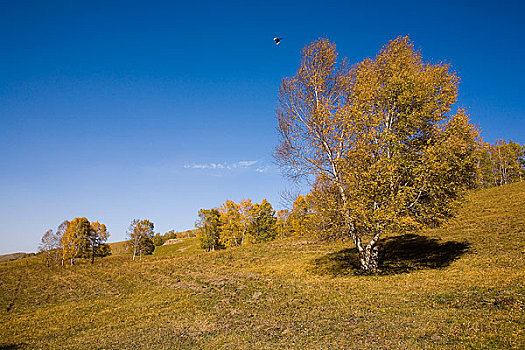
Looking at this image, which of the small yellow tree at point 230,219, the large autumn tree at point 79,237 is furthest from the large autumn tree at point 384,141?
the large autumn tree at point 79,237

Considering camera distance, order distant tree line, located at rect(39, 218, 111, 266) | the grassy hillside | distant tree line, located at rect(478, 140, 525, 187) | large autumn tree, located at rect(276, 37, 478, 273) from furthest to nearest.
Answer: distant tree line, located at rect(478, 140, 525, 187), distant tree line, located at rect(39, 218, 111, 266), large autumn tree, located at rect(276, 37, 478, 273), the grassy hillside

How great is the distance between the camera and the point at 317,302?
54.1 feet

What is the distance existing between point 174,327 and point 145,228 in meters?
63.7

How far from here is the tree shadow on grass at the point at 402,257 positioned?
22.3 meters

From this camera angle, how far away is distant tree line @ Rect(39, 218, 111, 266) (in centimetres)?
6686

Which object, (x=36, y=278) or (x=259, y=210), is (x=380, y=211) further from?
(x=259, y=210)

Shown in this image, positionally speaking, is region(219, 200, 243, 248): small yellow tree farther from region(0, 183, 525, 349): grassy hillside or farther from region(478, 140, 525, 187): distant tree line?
region(478, 140, 525, 187): distant tree line

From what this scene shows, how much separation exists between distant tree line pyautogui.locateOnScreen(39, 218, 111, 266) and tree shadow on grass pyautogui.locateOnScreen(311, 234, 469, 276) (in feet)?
211

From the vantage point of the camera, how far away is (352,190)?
19.4 metres

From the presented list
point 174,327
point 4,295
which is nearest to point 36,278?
point 4,295

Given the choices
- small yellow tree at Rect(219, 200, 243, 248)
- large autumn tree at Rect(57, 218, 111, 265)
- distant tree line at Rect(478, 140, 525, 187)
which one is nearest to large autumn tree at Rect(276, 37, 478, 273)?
small yellow tree at Rect(219, 200, 243, 248)

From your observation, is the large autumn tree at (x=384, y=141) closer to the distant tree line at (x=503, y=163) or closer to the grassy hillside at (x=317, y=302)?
the grassy hillside at (x=317, y=302)

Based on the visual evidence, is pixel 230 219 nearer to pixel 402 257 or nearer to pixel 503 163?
pixel 402 257

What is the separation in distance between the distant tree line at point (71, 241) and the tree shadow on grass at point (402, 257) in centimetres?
6428
